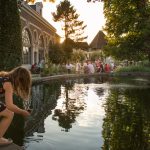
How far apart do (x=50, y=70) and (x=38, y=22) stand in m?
12.9

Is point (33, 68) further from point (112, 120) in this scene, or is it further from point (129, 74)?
point (112, 120)

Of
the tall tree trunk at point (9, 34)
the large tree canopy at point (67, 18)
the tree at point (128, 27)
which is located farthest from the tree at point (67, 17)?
the tall tree trunk at point (9, 34)

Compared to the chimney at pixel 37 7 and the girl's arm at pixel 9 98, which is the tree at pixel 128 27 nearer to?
the chimney at pixel 37 7

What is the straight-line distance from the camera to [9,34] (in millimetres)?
19172

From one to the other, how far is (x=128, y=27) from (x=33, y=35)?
12.6m

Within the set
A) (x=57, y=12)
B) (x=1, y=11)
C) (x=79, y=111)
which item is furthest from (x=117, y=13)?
(x=57, y=12)

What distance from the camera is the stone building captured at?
3842cm

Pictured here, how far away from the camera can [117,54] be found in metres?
34.9

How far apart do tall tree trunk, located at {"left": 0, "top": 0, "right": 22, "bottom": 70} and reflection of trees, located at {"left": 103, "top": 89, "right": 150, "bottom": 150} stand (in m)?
6.86

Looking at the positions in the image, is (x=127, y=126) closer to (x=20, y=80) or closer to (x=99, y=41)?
(x=20, y=80)

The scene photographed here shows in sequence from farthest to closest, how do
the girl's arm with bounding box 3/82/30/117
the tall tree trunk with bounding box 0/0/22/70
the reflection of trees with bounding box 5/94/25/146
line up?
the tall tree trunk with bounding box 0/0/22/70, the reflection of trees with bounding box 5/94/25/146, the girl's arm with bounding box 3/82/30/117

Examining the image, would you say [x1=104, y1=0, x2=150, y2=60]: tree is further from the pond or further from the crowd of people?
the pond

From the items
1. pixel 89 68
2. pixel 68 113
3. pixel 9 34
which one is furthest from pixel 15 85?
pixel 89 68

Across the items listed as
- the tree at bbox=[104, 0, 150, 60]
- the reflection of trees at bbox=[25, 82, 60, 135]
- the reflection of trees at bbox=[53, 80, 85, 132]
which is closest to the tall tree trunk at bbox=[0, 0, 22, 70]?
the reflection of trees at bbox=[25, 82, 60, 135]
